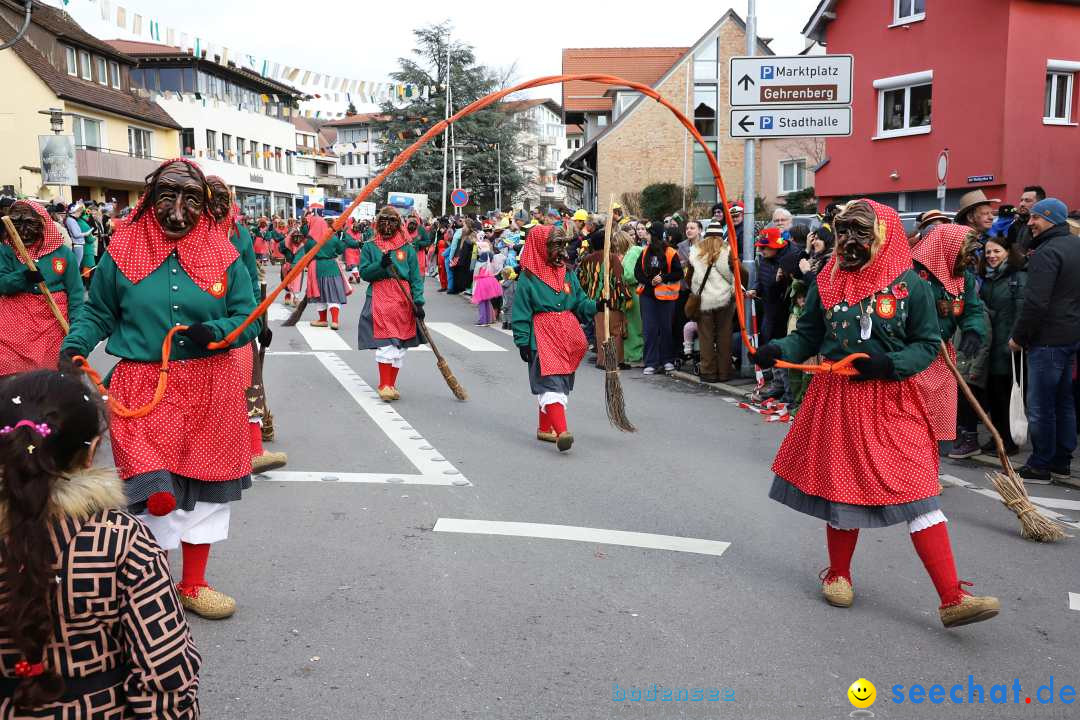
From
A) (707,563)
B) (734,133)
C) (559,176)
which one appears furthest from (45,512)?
(559,176)

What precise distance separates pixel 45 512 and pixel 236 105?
56386 mm

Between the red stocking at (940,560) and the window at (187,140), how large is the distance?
162ft

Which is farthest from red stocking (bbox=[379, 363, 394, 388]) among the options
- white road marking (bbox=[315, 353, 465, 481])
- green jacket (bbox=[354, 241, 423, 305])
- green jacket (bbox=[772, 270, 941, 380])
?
green jacket (bbox=[772, 270, 941, 380])

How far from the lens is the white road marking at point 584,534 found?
18.2 ft

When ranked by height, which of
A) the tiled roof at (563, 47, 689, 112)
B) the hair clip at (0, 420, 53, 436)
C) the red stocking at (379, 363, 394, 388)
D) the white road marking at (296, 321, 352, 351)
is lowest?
the white road marking at (296, 321, 352, 351)

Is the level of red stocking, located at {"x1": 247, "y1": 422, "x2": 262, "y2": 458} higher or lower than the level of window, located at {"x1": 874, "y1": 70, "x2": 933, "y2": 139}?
lower

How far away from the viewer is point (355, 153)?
317 ft

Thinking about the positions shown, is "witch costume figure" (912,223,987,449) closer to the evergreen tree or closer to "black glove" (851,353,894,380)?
"black glove" (851,353,894,380)

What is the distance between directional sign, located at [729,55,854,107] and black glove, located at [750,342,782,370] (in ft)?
20.2

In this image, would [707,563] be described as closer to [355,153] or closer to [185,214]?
[185,214]

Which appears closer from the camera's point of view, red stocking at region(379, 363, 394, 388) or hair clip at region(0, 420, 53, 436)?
hair clip at region(0, 420, 53, 436)

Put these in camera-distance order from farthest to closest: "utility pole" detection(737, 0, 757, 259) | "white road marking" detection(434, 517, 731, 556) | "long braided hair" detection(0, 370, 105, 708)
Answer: "utility pole" detection(737, 0, 757, 259) → "white road marking" detection(434, 517, 731, 556) → "long braided hair" detection(0, 370, 105, 708)

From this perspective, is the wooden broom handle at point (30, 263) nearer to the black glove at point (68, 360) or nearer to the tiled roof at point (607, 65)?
the black glove at point (68, 360)

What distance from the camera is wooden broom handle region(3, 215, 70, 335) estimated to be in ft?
21.4
